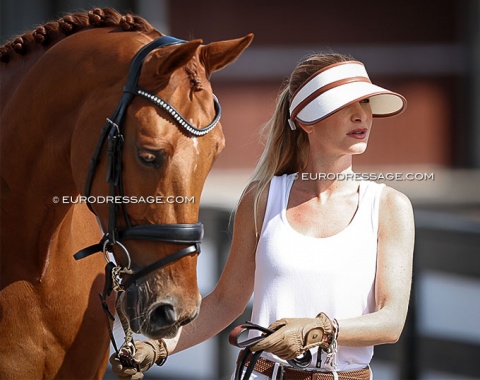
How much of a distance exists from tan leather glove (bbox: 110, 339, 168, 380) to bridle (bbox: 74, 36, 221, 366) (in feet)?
0.60

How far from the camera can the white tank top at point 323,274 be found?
2449mm

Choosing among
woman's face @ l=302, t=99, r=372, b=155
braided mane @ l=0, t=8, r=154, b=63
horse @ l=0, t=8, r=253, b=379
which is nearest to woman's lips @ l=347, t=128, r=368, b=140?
woman's face @ l=302, t=99, r=372, b=155

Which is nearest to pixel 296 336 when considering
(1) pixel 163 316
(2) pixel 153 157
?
(1) pixel 163 316

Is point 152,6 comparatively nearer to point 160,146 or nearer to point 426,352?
point 426,352

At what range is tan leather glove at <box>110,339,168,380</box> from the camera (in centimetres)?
240

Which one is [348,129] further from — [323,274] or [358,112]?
[323,274]

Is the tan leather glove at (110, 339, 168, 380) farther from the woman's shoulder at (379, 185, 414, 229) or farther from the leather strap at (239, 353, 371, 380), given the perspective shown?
the woman's shoulder at (379, 185, 414, 229)

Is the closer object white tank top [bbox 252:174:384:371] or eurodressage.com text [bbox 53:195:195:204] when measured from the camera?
eurodressage.com text [bbox 53:195:195:204]

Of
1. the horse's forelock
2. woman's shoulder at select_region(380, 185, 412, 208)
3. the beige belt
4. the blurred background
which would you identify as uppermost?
the blurred background

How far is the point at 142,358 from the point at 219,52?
2.65 feet

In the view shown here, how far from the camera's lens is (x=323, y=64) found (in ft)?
8.46

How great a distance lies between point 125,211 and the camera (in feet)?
7.57

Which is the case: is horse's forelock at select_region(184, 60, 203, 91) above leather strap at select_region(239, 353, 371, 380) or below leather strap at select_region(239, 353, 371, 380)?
above

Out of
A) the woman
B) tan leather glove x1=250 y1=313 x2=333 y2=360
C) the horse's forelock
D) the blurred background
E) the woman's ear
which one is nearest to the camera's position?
tan leather glove x1=250 y1=313 x2=333 y2=360
